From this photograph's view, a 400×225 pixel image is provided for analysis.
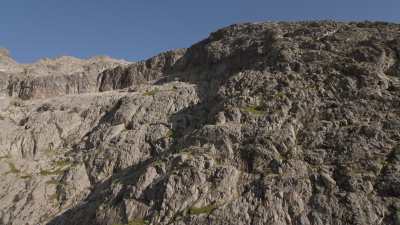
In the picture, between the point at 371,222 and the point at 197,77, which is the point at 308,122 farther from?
the point at 197,77

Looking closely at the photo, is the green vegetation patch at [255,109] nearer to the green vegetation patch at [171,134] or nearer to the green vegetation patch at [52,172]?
the green vegetation patch at [171,134]

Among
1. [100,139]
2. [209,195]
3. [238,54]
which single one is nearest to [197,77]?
[238,54]

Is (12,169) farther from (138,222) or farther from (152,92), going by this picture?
(138,222)

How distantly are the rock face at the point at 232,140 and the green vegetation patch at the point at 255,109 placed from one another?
0.24m

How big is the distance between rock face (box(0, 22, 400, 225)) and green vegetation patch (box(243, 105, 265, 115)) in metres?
0.24

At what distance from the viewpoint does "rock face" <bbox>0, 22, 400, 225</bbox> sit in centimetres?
3519

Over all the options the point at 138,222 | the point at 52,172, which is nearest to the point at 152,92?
the point at 52,172

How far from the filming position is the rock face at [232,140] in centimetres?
3519

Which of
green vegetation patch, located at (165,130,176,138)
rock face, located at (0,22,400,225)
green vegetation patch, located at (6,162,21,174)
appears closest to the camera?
rock face, located at (0,22,400,225)

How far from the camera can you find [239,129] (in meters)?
44.0

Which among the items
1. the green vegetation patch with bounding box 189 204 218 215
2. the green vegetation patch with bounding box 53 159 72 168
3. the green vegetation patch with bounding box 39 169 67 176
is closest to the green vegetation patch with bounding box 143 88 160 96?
the green vegetation patch with bounding box 53 159 72 168

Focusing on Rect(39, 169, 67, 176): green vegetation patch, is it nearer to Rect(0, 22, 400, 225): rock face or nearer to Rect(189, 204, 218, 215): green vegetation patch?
Rect(0, 22, 400, 225): rock face

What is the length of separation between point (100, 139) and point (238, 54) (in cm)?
2554

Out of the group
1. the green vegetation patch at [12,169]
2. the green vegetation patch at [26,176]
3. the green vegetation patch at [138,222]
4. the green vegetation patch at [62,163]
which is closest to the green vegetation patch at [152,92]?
the green vegetation patch at [62,163]
